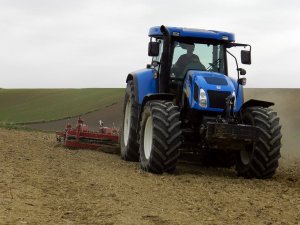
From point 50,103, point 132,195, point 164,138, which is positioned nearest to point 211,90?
point 164,138

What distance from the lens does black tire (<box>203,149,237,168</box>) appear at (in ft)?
33.7

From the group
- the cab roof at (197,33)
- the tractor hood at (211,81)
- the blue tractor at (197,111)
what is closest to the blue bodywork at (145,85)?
the blue tractor at (197,111)

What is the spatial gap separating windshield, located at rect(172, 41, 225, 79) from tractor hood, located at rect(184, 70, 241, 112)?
0.70 metres

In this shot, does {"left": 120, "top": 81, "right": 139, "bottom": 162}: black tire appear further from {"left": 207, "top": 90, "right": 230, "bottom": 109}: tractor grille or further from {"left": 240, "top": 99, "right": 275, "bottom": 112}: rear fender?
{"left": 240, "top": 99, "right": 275, "bottom": 112}: rear fender

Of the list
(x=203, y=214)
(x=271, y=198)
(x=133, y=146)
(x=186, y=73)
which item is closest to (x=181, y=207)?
(x=203, y=214)

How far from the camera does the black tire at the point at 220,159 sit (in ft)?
Result: 33.7

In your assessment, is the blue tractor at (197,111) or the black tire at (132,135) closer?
the blue tractor at (197,111)

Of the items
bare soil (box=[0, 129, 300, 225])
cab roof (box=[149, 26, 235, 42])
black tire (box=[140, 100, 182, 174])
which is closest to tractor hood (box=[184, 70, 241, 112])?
black tire (box=[140, 100, 182, 174])

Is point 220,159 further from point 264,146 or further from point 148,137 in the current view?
point 264,146

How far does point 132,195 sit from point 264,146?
280 cm

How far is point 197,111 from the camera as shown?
8867mm

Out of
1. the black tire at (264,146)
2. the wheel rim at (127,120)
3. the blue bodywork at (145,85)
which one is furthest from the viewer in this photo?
the wheel rim at (127,120)

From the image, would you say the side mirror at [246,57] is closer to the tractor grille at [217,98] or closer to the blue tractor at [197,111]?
the blue tractor at [197,111]

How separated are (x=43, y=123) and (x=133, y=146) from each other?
2245 centimetres
